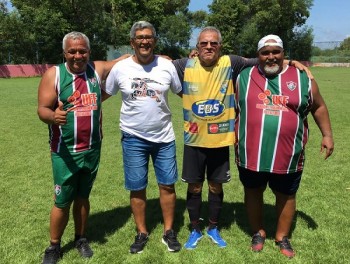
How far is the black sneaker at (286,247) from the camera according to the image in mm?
3838

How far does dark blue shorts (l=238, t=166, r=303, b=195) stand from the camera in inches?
148

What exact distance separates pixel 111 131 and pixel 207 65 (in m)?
6.34

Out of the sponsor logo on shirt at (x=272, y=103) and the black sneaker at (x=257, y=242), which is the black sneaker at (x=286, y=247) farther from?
the sponsor logo on shirt at (x=272, y=103)

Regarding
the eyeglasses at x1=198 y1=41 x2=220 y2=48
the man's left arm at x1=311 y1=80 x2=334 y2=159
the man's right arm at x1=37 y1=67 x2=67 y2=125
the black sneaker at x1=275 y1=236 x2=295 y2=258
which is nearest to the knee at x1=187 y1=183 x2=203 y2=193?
the black sneaker at x1=275 y1=236 x2=295 y2=258

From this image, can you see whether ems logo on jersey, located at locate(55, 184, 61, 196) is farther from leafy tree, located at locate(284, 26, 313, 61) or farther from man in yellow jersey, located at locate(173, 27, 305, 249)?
leafy tree, located at locate(284, 26, 313, 61)

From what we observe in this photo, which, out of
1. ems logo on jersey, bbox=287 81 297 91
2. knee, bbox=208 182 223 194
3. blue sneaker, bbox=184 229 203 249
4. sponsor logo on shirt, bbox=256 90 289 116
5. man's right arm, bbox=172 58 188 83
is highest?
man's right arm, bbox=172 58 188 83

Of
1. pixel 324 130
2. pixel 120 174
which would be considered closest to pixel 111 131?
pixel 120 174

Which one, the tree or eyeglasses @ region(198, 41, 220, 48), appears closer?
eyeglasses @ region(198, 41, 220, 48)

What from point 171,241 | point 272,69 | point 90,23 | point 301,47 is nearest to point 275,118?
point 272,69

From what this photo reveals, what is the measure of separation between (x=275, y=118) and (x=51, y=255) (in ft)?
7.91

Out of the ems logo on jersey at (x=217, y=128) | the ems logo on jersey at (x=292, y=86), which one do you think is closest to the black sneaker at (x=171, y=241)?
the ems logo on jersey at (x=217, y=128)

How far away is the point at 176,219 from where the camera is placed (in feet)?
15.6

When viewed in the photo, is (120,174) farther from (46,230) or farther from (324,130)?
(324,130)

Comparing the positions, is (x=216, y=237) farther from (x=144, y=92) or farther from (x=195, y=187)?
(x=144, y=92)
